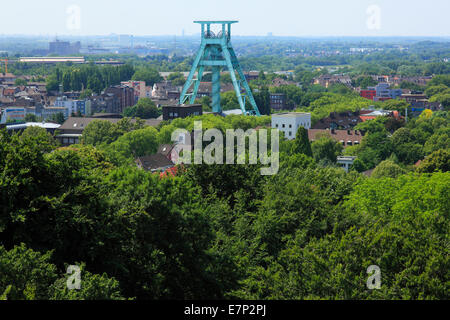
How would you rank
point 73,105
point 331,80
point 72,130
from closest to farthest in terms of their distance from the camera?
point 72,130 < point 73,105 < point 331,80

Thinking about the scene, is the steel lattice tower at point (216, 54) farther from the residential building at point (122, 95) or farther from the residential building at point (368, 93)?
the residential building at point (368, 93)

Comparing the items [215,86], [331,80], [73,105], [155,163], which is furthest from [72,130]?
[331,80]

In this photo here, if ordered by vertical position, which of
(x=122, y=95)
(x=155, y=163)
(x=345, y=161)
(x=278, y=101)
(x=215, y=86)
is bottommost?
(x=278, y=101)

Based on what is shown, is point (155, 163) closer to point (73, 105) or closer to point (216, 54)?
point (216, 54)

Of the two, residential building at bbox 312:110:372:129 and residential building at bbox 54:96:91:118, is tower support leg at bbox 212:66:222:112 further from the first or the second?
residential building at bbox 54:96:91:118

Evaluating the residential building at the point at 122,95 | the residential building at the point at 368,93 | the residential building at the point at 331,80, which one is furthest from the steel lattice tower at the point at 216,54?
the residential building at the point at 331,80

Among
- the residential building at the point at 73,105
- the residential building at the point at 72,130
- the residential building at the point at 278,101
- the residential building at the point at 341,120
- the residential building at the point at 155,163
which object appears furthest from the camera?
the residential building at the point at 278,101

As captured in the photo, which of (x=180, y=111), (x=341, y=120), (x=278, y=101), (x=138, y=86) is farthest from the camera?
(x=138, y=86)

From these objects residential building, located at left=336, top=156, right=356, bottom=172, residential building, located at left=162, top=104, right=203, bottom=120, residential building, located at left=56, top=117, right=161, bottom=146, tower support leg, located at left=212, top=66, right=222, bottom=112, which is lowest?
residential building, located at left=336, top=156, right=356, bottom=172

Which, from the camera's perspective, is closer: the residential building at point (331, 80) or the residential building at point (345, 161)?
the residential building at point (345, 161)

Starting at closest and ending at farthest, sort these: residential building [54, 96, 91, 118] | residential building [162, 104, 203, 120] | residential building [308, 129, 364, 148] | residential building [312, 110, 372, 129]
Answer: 1. residential building [308, 129, 364, 148]
2. residential building [162, 104, 203, 120]
3. residential building [312, 110, 372, 129]
4. residential building [54, 96, 91, 118]

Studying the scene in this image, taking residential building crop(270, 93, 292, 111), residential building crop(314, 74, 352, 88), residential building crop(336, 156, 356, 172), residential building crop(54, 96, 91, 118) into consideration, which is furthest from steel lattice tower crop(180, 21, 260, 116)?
residential building crop(314, 74, 352, 88)
